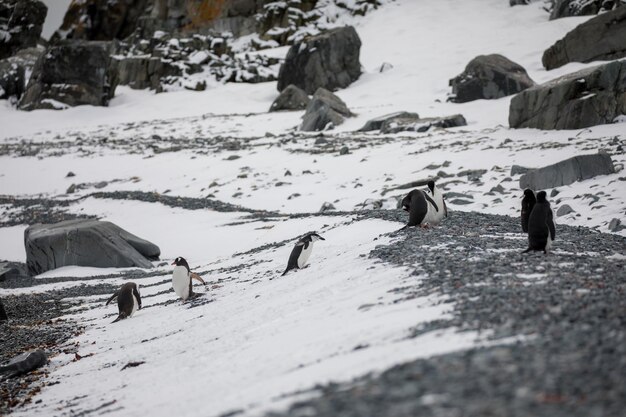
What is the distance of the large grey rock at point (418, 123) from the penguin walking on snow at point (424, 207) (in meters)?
13.6

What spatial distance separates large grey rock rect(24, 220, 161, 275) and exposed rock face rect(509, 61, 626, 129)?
12.6m

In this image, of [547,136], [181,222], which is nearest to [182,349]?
[181,222]

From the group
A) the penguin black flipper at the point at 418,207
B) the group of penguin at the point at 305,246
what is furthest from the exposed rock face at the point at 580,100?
the penguin black flipper at the point at 418,207

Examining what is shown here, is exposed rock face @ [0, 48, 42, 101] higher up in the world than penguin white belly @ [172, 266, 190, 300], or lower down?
higher up

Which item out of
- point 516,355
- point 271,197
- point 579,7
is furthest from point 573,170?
point 579,7

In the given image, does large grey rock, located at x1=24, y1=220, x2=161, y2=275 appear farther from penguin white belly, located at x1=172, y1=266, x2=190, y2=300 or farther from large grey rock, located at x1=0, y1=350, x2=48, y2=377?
large grey rock, located at x1=0, y1=350, x2=48, y2=377

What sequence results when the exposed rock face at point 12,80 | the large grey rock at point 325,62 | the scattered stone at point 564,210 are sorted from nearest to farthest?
1. the scattered stone at point 564,210
2. the large grey rock at point 325,62
3. the exposed rock face at point 12,80

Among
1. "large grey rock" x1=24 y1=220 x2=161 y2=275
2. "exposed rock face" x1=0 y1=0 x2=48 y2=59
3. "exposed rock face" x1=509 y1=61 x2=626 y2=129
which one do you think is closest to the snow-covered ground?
"large grey rock" x1=24 y1=220 x2=161 y2=275

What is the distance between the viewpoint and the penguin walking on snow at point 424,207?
9531 mm

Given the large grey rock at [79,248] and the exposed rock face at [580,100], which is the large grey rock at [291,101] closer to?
the exposed rock face at [580,100]

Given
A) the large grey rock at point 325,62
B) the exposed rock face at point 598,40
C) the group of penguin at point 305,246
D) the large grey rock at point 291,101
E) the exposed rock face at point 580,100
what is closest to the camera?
the group of penguin at point 305,246

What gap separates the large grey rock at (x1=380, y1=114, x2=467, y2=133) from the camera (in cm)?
2341

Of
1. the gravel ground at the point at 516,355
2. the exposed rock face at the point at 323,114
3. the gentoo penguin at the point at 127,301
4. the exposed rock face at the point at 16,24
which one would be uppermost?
the exposed rock face at the point at 16,24

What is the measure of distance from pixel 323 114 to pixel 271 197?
10.5m
